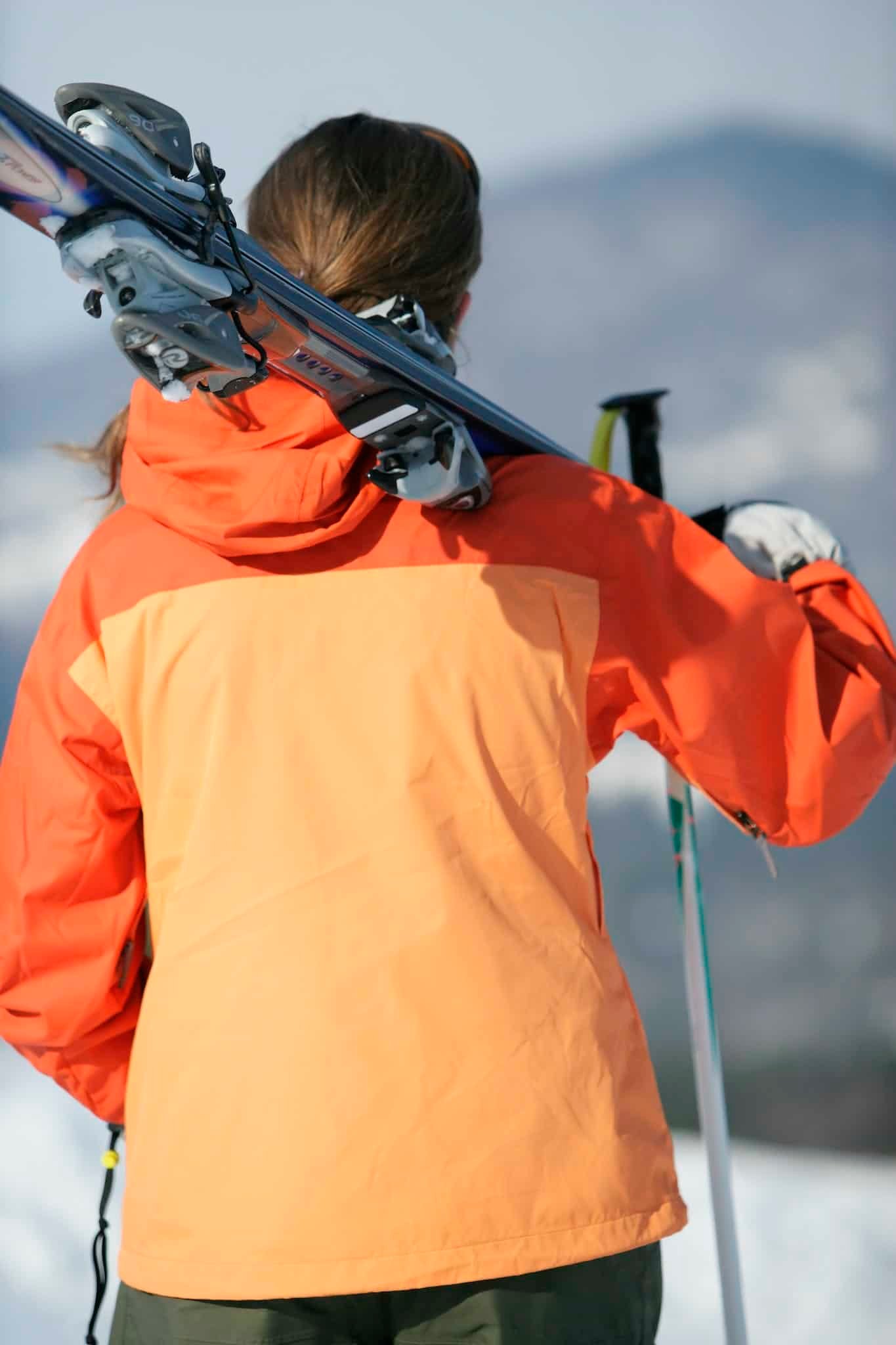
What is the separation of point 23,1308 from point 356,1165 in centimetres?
122

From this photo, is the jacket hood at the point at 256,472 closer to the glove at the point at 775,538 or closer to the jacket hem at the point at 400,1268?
the glove at the point at 775,538

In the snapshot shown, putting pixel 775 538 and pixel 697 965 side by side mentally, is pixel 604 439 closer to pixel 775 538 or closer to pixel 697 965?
pixel 775 538

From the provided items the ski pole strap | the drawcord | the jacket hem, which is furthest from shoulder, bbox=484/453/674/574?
the drawcord

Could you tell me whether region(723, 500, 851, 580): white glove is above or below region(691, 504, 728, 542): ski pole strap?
below

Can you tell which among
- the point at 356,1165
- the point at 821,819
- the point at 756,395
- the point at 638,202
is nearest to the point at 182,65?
the point at 638,202

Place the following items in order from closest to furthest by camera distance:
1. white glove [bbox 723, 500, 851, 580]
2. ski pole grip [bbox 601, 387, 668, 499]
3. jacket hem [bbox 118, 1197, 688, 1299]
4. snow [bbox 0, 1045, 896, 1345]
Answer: jacket hem [bbox 118, 1197, 688, 1299]
white glove [bbox 723, 500, 851, 580]
ski pole grip [bbox 601, 387, 668, 499]
snow [bbox 0, 1045, 896, 1345]

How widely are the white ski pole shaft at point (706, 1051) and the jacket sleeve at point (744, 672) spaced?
0.25 metres

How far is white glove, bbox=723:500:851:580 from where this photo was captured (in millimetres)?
934

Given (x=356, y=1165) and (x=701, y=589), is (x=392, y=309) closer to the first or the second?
(x=701, y=589)

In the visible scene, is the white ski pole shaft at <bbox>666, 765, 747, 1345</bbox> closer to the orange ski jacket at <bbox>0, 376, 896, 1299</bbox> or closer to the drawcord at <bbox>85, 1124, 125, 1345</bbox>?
the orange ski jacket at <bbox>0, 376, 896, 1299</bbox>

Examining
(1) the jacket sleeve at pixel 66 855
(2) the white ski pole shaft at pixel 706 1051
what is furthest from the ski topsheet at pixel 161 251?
(2) the white ski pole shaft at pixel 706 1051

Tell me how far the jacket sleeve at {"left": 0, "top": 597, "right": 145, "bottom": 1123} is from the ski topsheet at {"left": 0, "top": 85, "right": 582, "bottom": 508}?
0.25 meters

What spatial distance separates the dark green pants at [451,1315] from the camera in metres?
0.73

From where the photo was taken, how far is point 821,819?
891mm
